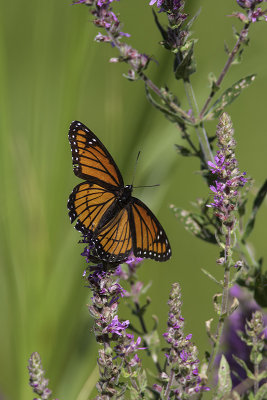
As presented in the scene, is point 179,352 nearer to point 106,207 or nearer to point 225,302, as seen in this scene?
point 225,302

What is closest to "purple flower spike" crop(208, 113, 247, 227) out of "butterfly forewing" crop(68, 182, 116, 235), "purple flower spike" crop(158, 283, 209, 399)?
"purple flower spike" crop(158, 283, 209, 399)

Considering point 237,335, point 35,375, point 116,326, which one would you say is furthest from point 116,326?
point 237,335

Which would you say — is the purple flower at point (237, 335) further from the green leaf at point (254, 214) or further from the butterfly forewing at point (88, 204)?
the butterfly forewing at point (88, 204)

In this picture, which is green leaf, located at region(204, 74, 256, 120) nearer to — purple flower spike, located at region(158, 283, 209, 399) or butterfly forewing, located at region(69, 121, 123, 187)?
butterfly forewing, located at region(69, 121, 123, 187)

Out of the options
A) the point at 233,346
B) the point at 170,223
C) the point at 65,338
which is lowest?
the point at 65,338

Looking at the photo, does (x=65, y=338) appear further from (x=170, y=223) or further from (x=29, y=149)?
(x=29, y=149)

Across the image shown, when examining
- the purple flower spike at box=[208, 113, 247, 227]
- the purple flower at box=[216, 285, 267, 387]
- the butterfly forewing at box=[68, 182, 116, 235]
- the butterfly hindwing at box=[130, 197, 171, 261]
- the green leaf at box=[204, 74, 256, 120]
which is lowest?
the purple flower at box=[216, 285, 267, 387]

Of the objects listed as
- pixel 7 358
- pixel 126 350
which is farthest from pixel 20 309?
pixel 126 350

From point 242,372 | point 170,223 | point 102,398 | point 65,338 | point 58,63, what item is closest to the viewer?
point 102,398
